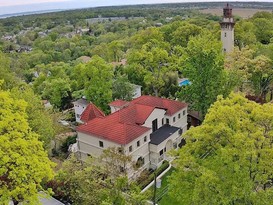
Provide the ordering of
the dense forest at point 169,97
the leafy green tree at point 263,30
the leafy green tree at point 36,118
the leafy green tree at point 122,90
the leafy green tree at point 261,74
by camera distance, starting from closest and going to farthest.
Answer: the dense forest at point 169,97
the leafy green tree at point 36,118
the leafy green tree at point 261,74
the leafy green tree at point 122,90
the leafy green tree at point 263,30

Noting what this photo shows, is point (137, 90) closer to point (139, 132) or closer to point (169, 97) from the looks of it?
point (169, 97)

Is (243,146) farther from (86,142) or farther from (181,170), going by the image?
(86,142)

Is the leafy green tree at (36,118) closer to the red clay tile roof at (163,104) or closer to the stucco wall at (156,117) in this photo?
the stucco wall at (156,117)

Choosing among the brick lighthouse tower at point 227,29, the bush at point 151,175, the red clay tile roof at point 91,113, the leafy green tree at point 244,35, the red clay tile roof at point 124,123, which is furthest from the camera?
the leafy green tree at point 244,35

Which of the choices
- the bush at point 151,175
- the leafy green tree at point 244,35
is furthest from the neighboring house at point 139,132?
the leafy green tree at point 244,35

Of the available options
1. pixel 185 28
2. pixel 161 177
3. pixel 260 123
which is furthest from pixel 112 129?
pixel 185 28

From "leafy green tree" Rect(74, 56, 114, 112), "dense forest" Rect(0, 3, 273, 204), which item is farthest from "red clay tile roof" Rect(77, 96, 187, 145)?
"leafy green tree" Rect(74, 56, 114, 112)
